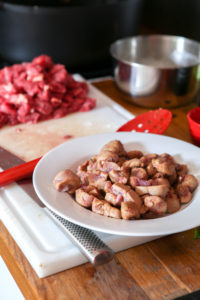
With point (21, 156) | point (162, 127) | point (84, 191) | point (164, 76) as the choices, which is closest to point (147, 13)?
point (164, 76)

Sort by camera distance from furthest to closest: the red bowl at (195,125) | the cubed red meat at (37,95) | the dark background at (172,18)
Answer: the dark background at (172,18), the cubed red meat at (37,95), the red bowl at (195,125)

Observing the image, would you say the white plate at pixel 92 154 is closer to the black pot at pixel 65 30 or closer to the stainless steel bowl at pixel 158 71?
the stainless steel bowl at pixel 158 71

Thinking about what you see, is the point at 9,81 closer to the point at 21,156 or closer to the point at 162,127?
the point at 21,156

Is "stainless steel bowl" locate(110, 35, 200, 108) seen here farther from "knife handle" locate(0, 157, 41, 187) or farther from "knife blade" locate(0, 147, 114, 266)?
"knife blade" locate(0, 147, 114, 266)

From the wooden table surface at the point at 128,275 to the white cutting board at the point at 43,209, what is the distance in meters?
0.02

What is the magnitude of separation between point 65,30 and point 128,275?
1350mm

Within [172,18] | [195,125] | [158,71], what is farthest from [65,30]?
[172,18]

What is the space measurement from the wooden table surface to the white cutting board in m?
0.02

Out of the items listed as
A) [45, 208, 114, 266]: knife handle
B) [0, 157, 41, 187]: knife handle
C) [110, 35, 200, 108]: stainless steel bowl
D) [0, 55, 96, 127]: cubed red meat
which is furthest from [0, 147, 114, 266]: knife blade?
[110, 35, 200, 108]: stainless steel bowl

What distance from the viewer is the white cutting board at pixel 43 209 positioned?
104 centimetres

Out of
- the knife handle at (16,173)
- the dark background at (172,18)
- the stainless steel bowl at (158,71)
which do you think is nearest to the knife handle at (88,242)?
the knife handle at (16,173)

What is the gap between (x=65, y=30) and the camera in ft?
6.53

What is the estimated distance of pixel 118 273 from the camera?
1015 mm

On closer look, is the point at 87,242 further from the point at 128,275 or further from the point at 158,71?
the point at 158,71
